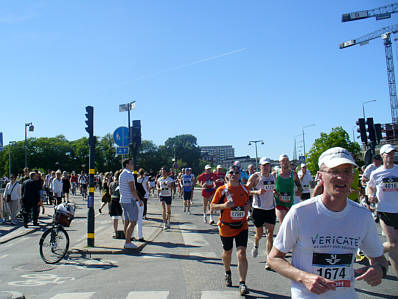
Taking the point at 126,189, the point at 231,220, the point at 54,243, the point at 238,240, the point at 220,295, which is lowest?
the point at 220,295

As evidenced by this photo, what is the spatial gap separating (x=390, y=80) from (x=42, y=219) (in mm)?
99972

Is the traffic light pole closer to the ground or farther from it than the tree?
closer to the ground

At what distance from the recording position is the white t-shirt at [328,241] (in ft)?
8.20

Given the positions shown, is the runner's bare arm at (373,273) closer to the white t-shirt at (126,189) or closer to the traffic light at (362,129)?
the white t-shirt at (126,189)

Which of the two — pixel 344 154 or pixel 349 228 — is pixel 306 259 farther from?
pixel 344 154

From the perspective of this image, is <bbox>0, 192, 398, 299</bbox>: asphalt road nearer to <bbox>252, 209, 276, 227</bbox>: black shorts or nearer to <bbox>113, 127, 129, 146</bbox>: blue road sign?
<bbox>252, 209, 276, 227</bbox>: black shorts

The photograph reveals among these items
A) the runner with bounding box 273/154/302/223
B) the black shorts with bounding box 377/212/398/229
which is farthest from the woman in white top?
the black shorts with bounding box 377/212/398/229

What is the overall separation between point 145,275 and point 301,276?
191 inches

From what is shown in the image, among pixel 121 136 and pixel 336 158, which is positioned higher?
pixel 121 136

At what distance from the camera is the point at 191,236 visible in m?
11.2

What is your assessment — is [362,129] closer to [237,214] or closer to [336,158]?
[237,214]

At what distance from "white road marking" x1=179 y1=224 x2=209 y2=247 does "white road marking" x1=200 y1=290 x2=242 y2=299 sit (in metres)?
4.09

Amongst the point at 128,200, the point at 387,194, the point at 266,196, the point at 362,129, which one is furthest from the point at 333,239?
the point at 362,129

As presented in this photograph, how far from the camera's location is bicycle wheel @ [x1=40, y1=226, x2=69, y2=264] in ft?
26.6
